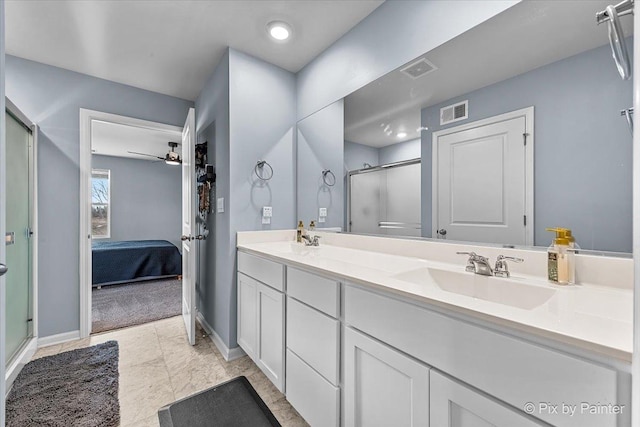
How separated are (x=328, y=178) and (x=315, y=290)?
113 centimetres

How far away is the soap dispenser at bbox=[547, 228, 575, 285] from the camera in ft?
3.06

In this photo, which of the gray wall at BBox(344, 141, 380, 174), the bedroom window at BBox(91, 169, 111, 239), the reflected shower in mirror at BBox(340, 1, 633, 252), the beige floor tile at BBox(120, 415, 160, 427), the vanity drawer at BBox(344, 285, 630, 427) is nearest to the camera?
the vanity drawer at BBox(344, 285, 630, 427)

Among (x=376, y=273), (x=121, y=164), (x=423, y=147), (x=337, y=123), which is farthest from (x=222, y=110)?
(x=121, y=164)

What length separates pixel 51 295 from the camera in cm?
240

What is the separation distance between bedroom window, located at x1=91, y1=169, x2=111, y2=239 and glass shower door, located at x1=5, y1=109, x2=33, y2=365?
3989mm

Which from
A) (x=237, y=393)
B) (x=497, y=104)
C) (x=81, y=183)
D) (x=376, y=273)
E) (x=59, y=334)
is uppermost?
(x=497, y=104)

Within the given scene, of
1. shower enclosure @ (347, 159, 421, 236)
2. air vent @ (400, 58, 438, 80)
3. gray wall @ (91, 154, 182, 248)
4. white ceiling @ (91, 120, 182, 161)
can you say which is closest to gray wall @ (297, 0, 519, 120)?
air vent @ (400, 58, 438, 80)

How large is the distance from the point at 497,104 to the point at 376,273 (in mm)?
915

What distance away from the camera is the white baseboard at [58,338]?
2330 mm

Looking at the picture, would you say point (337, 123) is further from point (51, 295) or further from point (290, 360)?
point (51, 295)

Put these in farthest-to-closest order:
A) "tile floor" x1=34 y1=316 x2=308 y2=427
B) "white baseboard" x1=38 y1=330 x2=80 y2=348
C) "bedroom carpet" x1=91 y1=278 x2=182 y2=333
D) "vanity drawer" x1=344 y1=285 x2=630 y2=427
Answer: "bedroom carpet" x1=91 y1=278 x2=182 y2=333 < "white baseboard" x1=38 y1=330 x2=80 y2=348 < "tile floor" x1=34 y1=316 x2=308 y2=427 < "vanity drawer" x1=344 y1=285 x2=630 y2=427

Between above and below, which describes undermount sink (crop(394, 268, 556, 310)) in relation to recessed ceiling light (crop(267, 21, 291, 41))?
below

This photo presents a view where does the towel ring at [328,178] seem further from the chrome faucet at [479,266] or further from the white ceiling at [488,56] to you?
the chrome faucet at [479,266]

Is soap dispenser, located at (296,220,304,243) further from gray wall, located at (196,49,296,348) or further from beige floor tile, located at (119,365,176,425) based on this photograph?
beige floor tile, located at (119,365,176,425)
